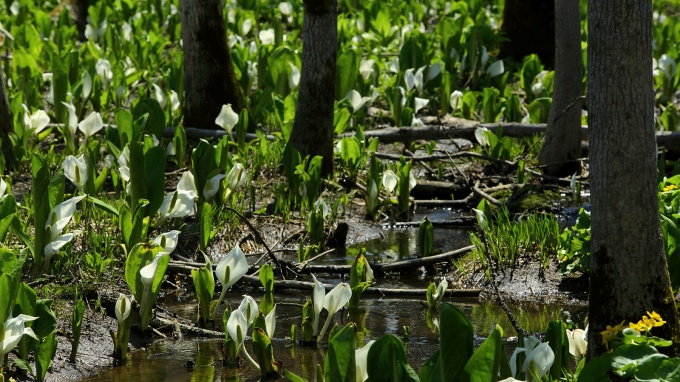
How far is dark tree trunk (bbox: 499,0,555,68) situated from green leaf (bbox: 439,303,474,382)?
7043mm

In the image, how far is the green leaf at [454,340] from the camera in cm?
299

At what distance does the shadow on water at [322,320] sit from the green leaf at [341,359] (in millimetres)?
861

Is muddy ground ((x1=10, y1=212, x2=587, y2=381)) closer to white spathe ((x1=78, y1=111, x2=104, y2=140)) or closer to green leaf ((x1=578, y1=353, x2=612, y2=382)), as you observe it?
white spathe ((x1=78, y1=111, x2=104, y2=140))

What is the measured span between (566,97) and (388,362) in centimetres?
426

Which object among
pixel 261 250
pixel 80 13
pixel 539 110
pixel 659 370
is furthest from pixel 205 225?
pixel 80 13

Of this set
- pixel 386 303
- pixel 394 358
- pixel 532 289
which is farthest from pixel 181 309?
pixel 394 358

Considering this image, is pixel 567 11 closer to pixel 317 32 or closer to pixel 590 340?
pixel 317 32

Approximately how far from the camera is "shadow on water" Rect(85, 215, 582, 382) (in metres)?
4.02

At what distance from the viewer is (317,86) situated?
648 centimetres

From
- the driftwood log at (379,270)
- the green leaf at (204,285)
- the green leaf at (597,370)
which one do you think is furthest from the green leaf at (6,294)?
the green leaf at (597,370)

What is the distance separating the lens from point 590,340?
3.47m

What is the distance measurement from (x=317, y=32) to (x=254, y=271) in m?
1.83

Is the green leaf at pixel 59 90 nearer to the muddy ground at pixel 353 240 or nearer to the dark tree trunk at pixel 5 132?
the dark tree trunk at pixel 5 132

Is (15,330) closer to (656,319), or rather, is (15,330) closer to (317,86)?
(656,319)
